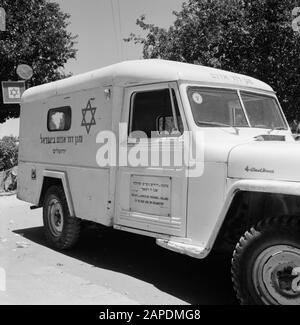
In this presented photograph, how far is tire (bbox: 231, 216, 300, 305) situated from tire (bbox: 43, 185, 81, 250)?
3217mm

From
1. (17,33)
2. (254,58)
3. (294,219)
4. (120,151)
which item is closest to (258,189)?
(294,219)

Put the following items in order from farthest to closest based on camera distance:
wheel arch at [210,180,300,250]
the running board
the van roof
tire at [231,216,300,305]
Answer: the van roof < the running board < wheel arch at [210,180,300,250] < tire at [231,216,300,305]

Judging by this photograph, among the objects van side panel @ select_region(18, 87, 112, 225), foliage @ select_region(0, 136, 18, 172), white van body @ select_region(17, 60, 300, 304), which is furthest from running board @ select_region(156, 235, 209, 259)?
foliage @ select_region(0, 136, 18, 172)

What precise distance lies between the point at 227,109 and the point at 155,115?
79 centimetres

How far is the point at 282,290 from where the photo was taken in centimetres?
405

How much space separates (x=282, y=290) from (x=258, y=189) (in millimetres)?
850

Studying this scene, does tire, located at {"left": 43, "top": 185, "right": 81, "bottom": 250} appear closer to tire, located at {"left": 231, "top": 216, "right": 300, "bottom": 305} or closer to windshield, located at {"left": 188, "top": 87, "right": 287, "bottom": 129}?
windshield, located at {"left": 188, "top": 87, "right": 287, "bottom": 129}

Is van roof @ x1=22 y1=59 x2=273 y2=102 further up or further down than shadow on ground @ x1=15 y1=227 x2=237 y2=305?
further up

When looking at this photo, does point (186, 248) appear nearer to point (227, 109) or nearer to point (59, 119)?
point (227, 109)

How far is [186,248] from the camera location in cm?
481

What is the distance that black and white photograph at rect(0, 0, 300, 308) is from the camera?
4258 millimetres

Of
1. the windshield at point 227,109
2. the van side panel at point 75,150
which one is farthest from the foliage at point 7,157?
the windshield at point 227,109

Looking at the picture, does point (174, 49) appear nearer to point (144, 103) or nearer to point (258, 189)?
point (144, 103)

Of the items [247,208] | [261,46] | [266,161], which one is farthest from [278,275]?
[261,46]
